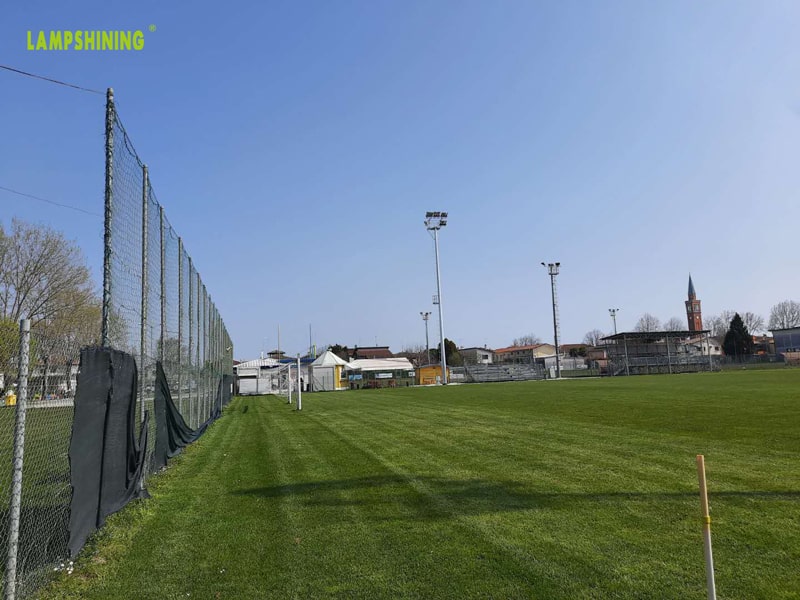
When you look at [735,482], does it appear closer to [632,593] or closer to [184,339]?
[632,593]

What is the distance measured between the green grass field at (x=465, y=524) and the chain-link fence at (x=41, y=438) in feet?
1.09

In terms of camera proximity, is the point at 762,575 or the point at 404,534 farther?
the point at 404,534

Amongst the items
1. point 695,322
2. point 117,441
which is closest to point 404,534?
Result: point 117,441

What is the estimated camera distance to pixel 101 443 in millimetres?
5852

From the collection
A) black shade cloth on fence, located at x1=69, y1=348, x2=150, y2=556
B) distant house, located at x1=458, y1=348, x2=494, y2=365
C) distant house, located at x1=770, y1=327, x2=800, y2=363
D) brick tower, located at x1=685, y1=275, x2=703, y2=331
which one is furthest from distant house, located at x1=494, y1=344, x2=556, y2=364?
black shade cloth on fence, located at x1=69, y1=348, x2=150, y2=556

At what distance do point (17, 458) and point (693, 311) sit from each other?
567 feet

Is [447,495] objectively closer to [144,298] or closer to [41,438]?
[41,438]

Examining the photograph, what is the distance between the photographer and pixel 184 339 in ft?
45.3

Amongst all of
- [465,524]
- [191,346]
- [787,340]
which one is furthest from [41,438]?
[787,340]

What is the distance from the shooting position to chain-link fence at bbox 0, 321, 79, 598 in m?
4.10

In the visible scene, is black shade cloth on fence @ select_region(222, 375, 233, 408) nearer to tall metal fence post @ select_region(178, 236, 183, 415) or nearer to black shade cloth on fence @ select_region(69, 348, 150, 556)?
tall metal fence post @ select_region(178, 236, 183, 415)

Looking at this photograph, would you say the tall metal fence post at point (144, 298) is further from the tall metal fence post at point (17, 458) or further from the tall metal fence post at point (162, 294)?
the tall metal fence post at point (17, 458)

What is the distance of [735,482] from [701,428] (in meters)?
6.33

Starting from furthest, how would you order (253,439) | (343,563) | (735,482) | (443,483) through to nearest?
(253,439), (443,483), (735,482), (343,563)
